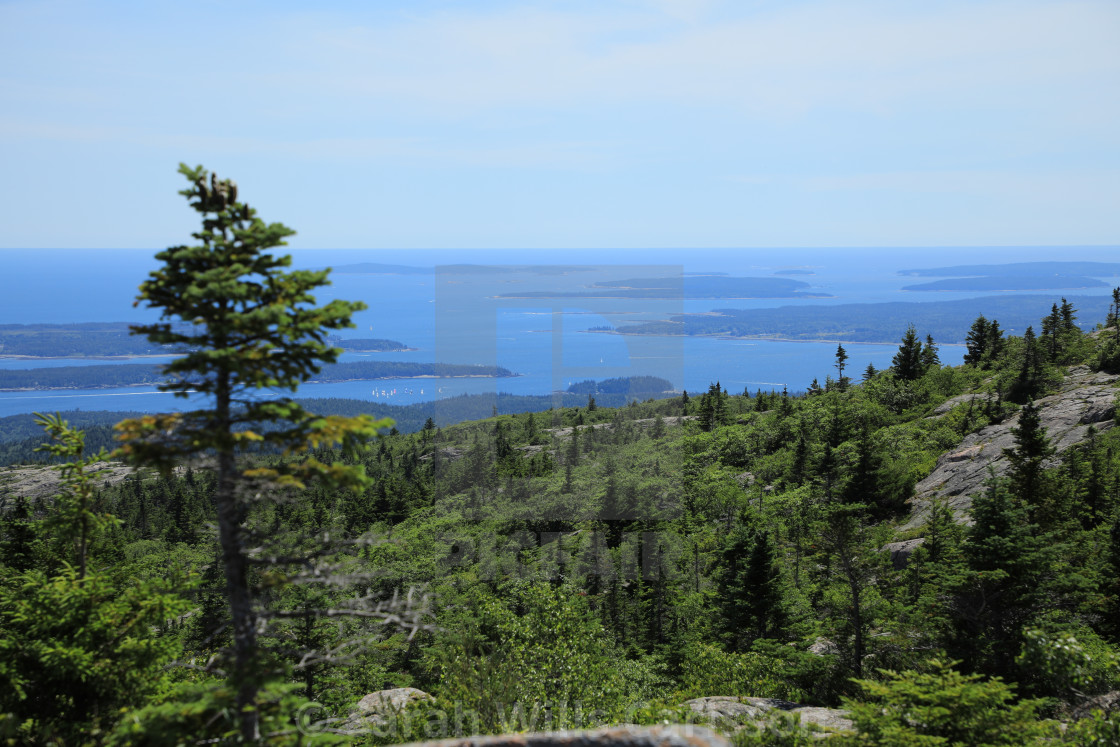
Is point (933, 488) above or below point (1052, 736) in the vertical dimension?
below

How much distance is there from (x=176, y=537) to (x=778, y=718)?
9819 cm

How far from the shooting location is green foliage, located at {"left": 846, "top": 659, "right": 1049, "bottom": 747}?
36.8 feet

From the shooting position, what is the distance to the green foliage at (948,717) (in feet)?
36.8

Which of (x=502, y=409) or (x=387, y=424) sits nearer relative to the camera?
(x=387, y=424)

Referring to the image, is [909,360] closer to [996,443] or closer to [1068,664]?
[996,443]

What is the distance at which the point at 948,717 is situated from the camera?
37.6 feet

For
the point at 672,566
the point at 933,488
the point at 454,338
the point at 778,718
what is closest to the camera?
the point at 778,718

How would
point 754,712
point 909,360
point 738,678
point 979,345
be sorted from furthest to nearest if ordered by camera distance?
point 979,345 → point 909,360 → point 738,678 → point 754,712

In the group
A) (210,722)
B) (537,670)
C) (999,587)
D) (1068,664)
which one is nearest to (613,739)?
(210,722)

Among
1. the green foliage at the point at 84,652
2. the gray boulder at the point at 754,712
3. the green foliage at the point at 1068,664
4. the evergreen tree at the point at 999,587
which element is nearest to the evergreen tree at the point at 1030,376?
the evergreen tree at the point at 999,587

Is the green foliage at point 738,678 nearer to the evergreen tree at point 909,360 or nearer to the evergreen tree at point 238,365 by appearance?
the evergreen tree at point 238,365

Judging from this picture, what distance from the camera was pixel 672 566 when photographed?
38.9 metres

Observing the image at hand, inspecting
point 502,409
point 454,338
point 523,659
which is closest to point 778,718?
point 523,659

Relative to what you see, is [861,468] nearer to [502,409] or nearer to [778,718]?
[502,409]
